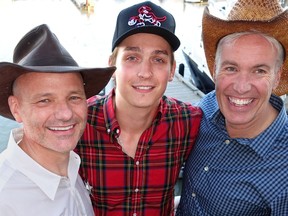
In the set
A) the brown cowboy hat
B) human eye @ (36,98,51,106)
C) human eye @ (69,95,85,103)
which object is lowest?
human eye @ (69,95,85,103)

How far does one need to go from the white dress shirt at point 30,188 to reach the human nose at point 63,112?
0.82ft

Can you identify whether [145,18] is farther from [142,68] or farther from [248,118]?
[248,118]

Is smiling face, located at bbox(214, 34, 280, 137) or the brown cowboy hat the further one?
smiling face, located at bbox(214, 34, 280, 137)

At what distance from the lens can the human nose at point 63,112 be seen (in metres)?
1.79

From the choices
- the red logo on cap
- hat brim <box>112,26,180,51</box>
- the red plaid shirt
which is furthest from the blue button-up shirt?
the red logo on cap

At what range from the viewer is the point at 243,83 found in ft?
6.90

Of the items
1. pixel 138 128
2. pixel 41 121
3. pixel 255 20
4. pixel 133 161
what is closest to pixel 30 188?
pixel 41 121

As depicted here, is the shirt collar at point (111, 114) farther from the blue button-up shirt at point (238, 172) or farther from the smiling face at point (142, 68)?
the blue button-up shirt at point (238, 172)

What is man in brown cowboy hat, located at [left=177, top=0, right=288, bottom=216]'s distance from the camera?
81.0 inches

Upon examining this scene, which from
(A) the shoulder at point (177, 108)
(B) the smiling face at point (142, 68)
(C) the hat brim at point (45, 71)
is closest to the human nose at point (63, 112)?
(C) the hat brim at point (45, 71)

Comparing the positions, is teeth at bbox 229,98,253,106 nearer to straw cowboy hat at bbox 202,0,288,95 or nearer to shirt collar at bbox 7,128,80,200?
straw cowboy hat at bbox 202,0,288,95

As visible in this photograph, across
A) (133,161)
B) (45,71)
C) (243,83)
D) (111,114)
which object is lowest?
(133,161)

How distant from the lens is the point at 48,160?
1.92m

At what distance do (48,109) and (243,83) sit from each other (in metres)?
1.10
